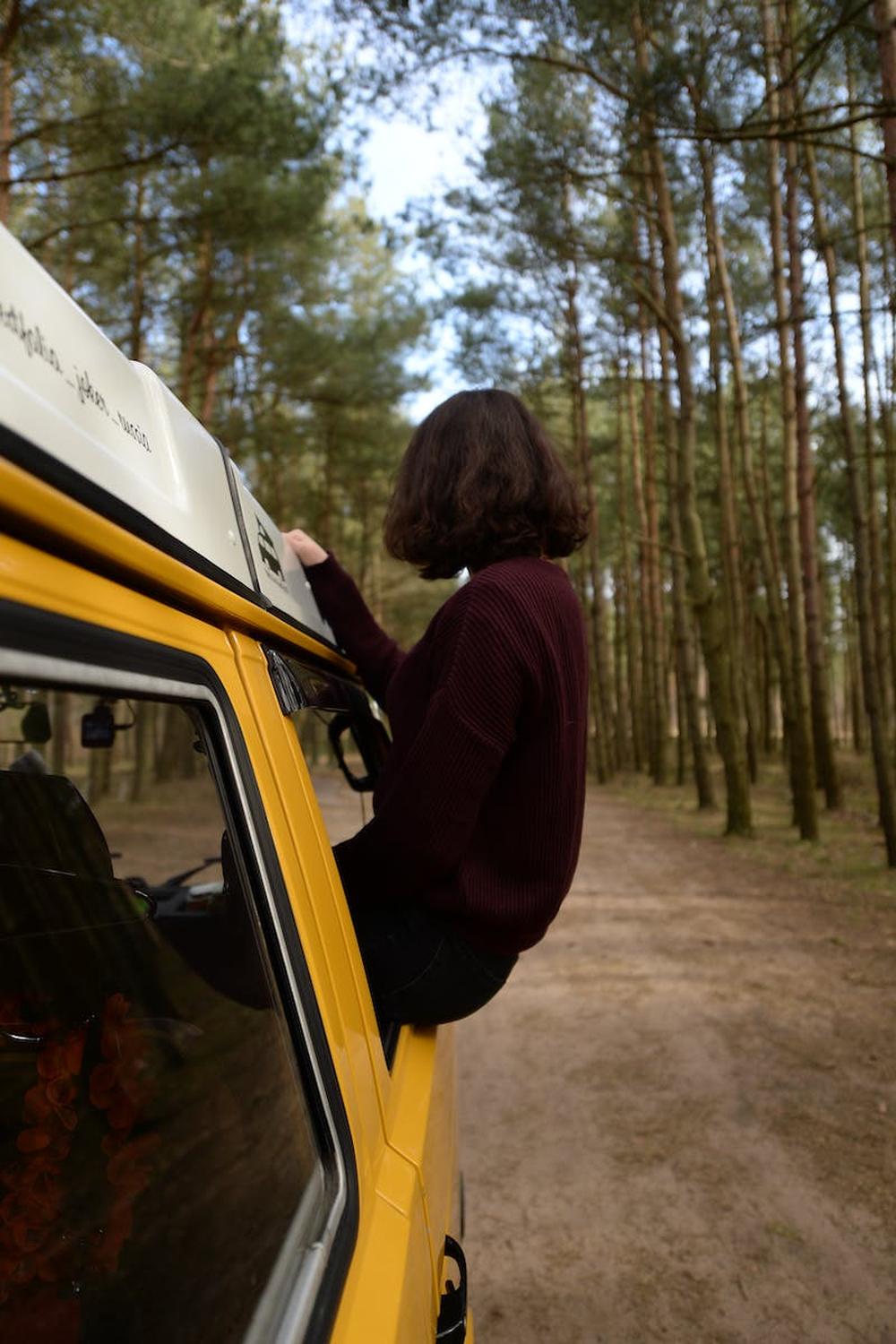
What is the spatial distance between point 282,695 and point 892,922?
771 centimetres

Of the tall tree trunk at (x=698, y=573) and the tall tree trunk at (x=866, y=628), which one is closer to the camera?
the tall tree trunk at (x=866, y=628)

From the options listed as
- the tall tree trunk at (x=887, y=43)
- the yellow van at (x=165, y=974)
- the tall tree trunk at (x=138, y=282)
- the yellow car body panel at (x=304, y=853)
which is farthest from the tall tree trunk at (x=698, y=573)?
the yellow van at (x=165, y=974)

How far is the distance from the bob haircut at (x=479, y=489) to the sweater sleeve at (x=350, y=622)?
1.75 feet

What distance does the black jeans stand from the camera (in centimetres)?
197

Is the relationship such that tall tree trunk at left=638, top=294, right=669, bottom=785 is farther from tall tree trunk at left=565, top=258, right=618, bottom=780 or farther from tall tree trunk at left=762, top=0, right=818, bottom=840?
tall tree trunk at left=762, top=0, right=818, bottom=840

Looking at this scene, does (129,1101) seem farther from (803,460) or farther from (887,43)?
(803,460)

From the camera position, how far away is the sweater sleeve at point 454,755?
1.82 meters

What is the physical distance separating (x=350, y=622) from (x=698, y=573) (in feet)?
36.3

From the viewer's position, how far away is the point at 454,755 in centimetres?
181

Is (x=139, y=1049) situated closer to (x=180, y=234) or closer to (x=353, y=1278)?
(x=353, y=1278)

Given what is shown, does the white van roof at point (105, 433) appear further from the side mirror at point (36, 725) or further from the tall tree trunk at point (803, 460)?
the tall tree trunk at point (803, 460)

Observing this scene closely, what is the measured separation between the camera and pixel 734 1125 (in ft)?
14.0

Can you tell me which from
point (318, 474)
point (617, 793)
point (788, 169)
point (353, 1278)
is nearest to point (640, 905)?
point (353, 1278)

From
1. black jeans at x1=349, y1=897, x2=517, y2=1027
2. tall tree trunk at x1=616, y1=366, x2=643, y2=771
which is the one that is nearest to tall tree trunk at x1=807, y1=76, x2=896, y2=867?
black jeans at x1=349, y1=897, x2=517, y2=1027
